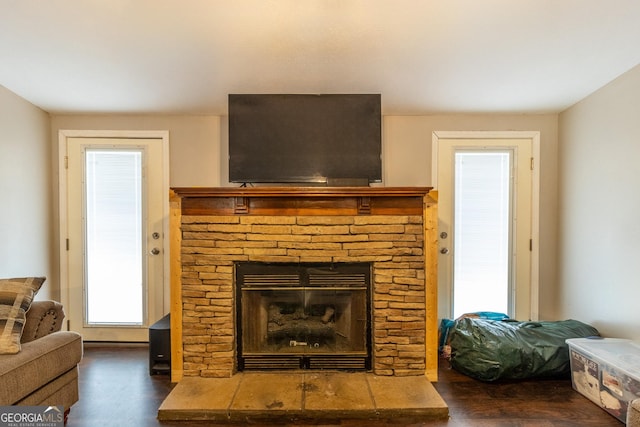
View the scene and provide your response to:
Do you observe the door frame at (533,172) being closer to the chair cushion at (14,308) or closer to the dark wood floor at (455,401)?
the dark wood floor at (455,401)

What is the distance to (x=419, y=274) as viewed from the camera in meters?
2.29

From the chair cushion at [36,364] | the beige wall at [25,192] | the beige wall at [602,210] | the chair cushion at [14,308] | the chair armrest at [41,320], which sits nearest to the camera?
the chair cushion at [36,364]

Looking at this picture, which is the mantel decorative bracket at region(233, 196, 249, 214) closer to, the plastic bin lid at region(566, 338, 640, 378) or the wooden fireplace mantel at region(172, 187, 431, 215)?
the wooden fireplace mantel at region(172, 187, 431, 215)

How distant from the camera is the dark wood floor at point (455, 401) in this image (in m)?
1.88

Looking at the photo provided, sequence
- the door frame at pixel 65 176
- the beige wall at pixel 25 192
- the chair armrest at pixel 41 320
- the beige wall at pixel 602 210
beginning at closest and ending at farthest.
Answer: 1. the chair armrest at pixel 41 320
2. the beige wall at pixel 602 210
3. the beige wall at pixel 25 192
4. the door frame at pixel 65 176

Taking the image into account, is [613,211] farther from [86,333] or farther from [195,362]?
[86,333]

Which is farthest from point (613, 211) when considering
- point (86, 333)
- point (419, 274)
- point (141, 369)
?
point (86, 333)

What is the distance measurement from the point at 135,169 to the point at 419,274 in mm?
2569

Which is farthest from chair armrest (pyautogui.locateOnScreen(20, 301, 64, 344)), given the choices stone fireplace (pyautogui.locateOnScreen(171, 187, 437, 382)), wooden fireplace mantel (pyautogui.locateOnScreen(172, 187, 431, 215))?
wooden fireplace mantel (pyautogui.locateOnScreen(172, 187, 431, 215))

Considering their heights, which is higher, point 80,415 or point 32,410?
point 32,410

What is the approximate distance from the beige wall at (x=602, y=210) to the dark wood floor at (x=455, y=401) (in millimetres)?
677

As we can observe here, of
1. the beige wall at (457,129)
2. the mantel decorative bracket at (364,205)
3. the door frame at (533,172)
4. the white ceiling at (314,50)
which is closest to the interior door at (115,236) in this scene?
the white ceiling at (314,50)

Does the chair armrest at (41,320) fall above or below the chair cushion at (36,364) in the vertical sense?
above

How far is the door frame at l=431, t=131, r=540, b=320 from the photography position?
2.92 metres
